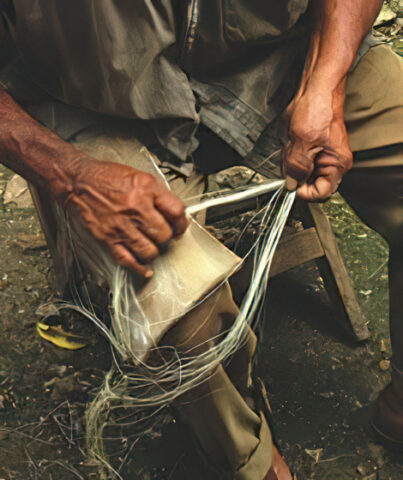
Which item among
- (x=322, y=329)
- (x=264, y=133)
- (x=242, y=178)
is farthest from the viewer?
(x=242, y=178)

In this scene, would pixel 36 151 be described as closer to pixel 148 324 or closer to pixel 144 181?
pixel 144 181

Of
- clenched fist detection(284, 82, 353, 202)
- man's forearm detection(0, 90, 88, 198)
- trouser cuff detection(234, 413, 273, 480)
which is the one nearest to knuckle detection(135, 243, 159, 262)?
man's forearm detection(0, 90, 88, 198)

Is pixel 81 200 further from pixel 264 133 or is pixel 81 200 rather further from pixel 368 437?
pixel 368 437

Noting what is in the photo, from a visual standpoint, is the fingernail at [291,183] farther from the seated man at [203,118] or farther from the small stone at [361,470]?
the small stone at [361,470]

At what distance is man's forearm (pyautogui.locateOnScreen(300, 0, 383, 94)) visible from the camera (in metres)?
1.58

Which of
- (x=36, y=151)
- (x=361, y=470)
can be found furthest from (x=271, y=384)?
(x=36, y=151)

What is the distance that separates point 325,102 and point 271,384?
978mm

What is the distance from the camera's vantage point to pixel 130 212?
1326 mm

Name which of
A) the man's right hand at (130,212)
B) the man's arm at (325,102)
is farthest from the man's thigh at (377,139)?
the man's right hand at (130,212)

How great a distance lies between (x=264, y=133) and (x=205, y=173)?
209 millimetres

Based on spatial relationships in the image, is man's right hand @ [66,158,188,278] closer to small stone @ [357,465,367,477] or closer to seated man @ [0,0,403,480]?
seated man @ [0,0,403,480]

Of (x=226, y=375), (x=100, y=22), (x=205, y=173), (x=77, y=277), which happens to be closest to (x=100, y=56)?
(x=100, y=22)

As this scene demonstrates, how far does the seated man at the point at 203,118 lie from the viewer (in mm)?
1413

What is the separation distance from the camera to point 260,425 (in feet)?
5.38
